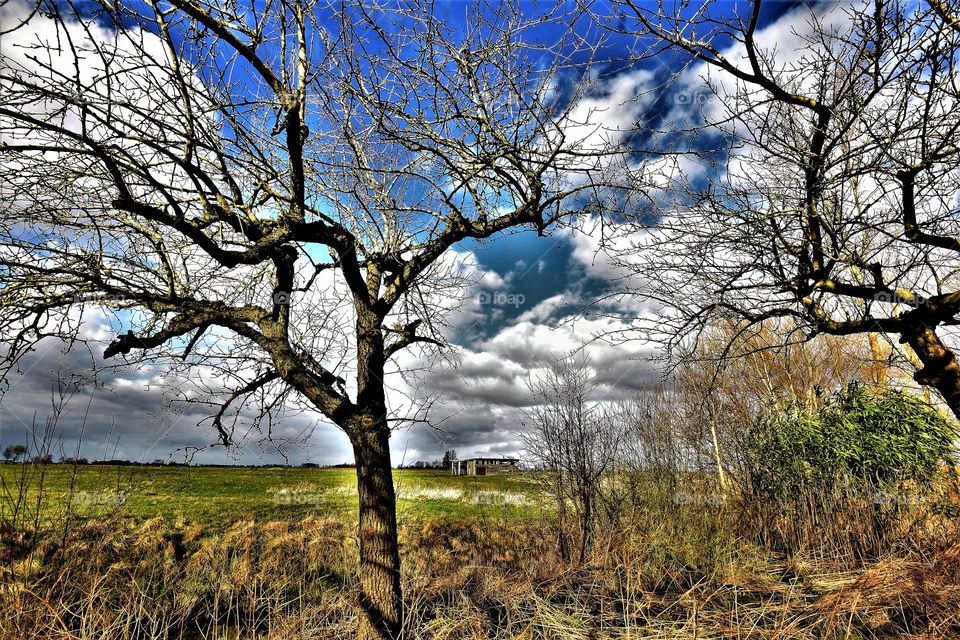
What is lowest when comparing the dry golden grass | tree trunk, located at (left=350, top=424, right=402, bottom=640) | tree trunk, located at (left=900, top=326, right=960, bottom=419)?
the dry golden grass

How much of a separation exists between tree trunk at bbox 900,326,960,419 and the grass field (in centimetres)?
549

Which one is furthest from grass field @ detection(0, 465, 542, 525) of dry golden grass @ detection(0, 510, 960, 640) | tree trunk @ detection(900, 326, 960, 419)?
tree trunk @ detection(900, 326, 960, 419)

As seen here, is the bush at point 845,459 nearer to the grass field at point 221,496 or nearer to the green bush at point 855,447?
the green bush at point 855,447

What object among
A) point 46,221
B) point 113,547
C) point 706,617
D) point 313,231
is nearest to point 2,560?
point 113,547

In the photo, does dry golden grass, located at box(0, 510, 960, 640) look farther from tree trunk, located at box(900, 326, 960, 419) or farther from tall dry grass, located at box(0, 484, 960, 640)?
tree trunk, located at box(900, 326, 960, 419)

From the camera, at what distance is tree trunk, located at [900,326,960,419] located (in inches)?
202

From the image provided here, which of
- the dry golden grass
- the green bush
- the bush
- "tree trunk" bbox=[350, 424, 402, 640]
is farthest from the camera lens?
the green bush

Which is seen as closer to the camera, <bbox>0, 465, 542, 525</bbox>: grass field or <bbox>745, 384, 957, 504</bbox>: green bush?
<bbox>0, 465, 542, 525</bbox>: grass field

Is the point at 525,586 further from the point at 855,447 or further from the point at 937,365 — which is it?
the point at 855,447

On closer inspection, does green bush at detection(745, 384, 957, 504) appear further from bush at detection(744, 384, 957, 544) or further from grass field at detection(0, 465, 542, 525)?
grass field at detection(0, 465, 542, 525)

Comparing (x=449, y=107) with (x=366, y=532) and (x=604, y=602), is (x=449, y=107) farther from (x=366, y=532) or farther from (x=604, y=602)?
(x=604, y=602)

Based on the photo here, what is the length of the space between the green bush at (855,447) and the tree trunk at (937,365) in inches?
94.5

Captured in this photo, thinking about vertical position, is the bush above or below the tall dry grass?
above

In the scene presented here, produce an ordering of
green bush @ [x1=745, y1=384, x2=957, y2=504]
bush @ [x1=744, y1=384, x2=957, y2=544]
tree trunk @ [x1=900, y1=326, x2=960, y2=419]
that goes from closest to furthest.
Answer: tree trunk @ [x1=900, y1=326, x2=960, y2=419], bush @ [x1=744, y1=384, x2=957, y2=544], green bush @ [x1=745, y1=384, x2=957, y2=504]
